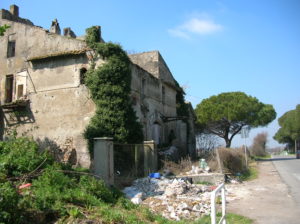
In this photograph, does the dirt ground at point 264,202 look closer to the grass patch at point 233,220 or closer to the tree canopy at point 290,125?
the grass patch at point 233,220

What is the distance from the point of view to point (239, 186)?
14.2m

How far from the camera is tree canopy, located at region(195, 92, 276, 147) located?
111 feet

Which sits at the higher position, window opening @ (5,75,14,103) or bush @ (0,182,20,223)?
window opening @ (5,75,14,103)

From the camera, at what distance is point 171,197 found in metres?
10.6

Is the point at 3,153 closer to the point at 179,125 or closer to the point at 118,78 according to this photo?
the point at 118,78

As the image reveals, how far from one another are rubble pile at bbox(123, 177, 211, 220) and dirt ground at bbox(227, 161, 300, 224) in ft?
3.14

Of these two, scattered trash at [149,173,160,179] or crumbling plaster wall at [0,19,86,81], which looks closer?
scattered trash at [149,173,160,179]

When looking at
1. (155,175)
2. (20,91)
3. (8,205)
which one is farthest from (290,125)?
(8,205)

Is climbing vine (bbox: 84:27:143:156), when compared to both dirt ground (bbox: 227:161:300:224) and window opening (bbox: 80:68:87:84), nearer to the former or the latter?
window opening (bbox: 80:68:87:84)

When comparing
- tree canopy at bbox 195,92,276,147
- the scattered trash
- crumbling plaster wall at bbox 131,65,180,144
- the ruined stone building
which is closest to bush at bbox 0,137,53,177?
the scattered trash

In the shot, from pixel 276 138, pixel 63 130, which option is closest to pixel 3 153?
pixel 63 130

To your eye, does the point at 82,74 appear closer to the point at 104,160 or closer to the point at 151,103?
the point at 151,103

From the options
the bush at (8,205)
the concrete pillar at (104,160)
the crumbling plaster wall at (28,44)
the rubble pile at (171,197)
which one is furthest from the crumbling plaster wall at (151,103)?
the bush at (8,205)

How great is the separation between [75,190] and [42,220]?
190 centimetres
